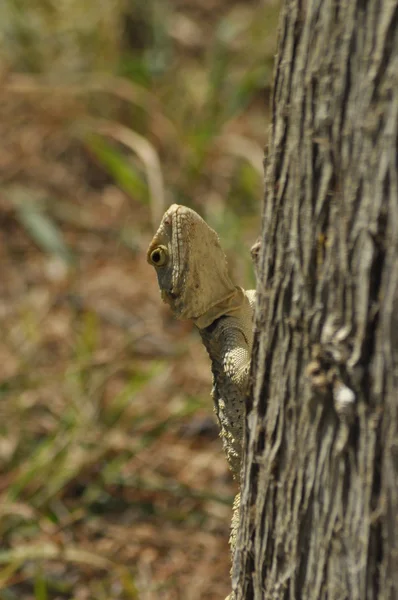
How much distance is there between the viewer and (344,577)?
5.90 feet

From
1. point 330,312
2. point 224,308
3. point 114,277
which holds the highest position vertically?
point 114,277

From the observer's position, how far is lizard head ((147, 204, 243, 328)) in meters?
2.63

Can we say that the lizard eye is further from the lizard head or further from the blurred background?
the blurred background

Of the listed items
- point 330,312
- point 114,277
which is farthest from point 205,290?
point 114,277

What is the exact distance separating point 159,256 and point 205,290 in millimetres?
177

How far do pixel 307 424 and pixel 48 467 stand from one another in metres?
3.01

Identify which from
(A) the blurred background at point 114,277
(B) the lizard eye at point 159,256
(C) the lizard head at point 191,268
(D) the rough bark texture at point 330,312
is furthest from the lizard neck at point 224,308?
(A) the blurred background at point 114,277

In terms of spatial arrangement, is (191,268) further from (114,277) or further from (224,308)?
(114,277)

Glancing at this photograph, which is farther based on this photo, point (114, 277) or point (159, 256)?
point (114, 277)

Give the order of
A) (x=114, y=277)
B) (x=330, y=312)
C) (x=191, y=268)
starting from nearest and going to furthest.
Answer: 1. (x=330, y=312)
2. (x=191, y=268)
3. (x=114, y=277)

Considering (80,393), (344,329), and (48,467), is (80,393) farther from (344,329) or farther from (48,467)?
(344,329)

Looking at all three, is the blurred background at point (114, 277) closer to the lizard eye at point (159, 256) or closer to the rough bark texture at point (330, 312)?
the lizard eye at point (159, 256)

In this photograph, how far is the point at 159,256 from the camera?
267 cm

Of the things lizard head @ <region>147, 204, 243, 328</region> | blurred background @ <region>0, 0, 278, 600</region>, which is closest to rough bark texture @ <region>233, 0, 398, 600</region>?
lizard head @ <region>147, 204, 243, 328</region>
